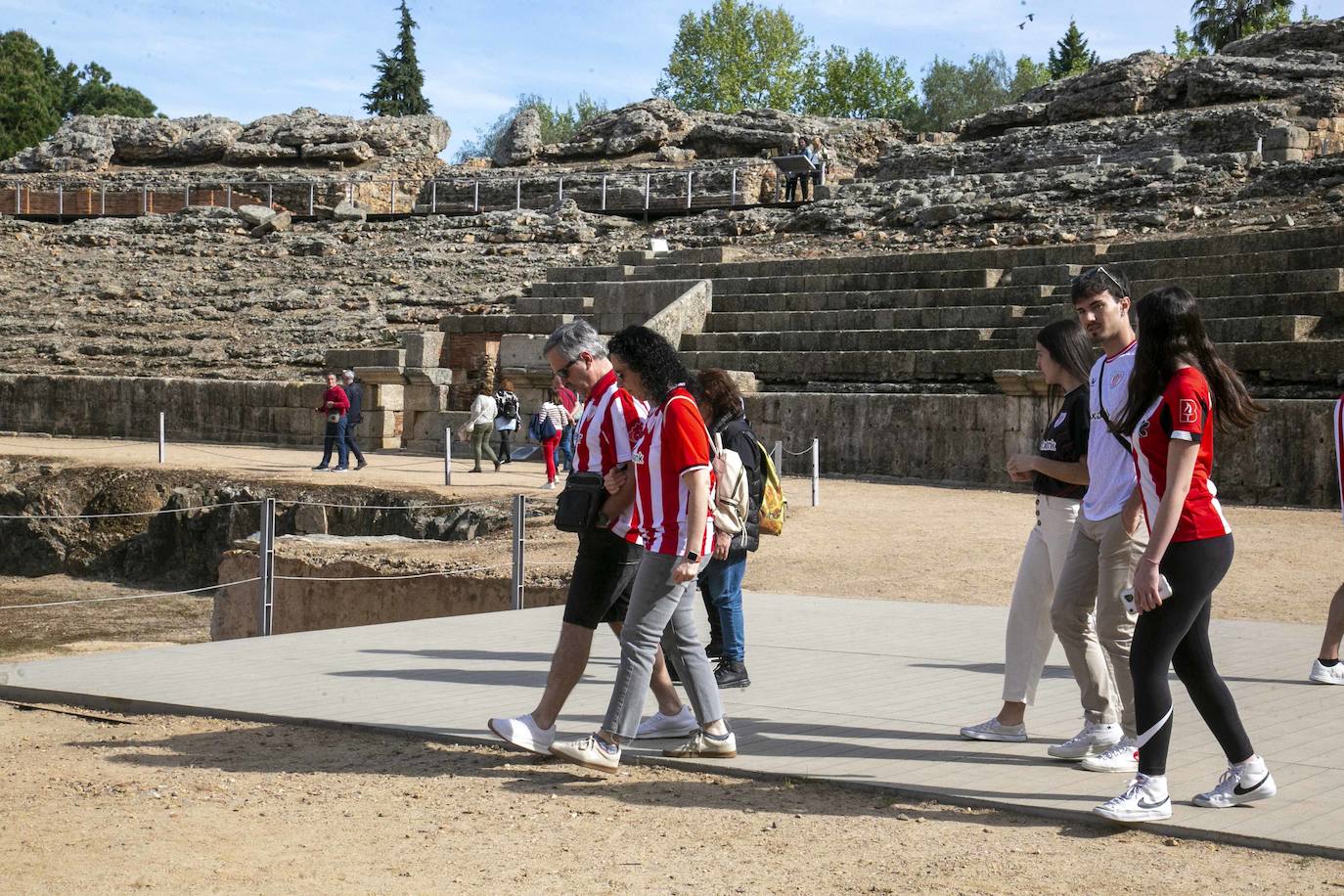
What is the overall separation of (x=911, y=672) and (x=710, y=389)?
1891mm

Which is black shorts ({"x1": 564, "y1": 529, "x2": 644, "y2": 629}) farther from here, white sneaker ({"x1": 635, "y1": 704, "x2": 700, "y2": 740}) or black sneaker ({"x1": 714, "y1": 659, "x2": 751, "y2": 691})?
black sneaker ({"x1": 714, "y1": 659, "x2": 751, "y2": 691})

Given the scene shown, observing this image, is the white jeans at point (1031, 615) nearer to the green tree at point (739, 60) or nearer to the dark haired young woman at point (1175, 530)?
the dark haired young woman at point (1175, 530)

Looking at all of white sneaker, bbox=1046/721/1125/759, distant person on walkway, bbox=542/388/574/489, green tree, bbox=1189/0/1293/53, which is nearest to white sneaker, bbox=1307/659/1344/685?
white sneaker, bbox=1046/721/1125/759

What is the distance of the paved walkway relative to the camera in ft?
17.0

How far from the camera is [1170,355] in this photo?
4613 mm

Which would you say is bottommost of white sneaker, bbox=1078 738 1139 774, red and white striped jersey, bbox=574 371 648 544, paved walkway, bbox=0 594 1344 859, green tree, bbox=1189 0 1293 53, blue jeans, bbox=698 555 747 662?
paved walkway, bbox=0 594 1344 859

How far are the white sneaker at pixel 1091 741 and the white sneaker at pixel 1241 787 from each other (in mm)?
620

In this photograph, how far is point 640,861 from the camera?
442 cm

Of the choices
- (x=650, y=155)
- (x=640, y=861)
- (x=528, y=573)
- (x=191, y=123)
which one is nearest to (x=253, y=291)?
(x=650, y=155)

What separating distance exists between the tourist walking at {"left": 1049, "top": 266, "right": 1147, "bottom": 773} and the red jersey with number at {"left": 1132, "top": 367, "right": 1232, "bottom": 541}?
0.61ft

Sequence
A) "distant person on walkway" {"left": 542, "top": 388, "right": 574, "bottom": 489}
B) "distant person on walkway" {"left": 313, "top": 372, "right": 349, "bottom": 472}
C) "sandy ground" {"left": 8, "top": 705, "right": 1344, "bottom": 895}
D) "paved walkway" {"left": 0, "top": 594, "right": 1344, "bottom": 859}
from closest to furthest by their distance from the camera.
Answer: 1. "sandy ground" {"left": 8, "top": 705, "right": 1344, "bottom": 895}
2. "paved walkway" {"left": 0, "top": 594, "right": 1344, "bottom": 859}
3. "distant person on walkway" {"left": 542, "top": 388, "right": 574, "bottom": 489}
4. "distant person on walkway" {"left": 313, "top": 372, "right": 349, "bottom": 472}

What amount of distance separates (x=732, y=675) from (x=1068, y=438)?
2368 mm

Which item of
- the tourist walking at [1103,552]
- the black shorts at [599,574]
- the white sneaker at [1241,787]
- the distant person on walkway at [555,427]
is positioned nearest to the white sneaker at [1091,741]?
the tourist walking at [1103,552]

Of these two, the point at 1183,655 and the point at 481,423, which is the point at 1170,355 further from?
the point at 481,423
